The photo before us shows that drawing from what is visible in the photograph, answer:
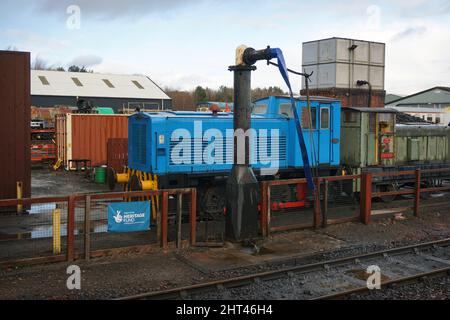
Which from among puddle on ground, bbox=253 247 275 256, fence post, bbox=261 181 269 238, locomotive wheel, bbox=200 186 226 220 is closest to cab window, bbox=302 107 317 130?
locomotive wheel, bbox=200 186 226 220

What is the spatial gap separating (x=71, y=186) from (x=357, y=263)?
13139 mm

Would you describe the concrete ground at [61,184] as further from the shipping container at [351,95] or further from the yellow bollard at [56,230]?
the shipping container at [351,95]

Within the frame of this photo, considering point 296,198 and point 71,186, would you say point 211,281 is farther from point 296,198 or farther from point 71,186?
point 71,186

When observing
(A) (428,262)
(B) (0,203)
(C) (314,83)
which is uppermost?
(C) (314,83)

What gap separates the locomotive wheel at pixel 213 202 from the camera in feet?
38.5

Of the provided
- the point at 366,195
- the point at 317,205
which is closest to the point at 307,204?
the point at 366,195

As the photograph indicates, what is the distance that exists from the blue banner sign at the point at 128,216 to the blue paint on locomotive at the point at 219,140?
2.84 metres

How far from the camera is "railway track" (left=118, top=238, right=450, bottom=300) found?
6694 millimetres

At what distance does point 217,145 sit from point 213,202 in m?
1.40

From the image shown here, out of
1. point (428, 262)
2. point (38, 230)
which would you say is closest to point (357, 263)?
point (428, 262)

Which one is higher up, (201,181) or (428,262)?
(201,181)

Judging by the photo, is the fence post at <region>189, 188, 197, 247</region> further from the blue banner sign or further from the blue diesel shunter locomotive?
the blue diesel shunter locomotive

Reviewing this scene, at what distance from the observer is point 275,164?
42.1ft

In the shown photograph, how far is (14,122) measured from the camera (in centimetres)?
1245
